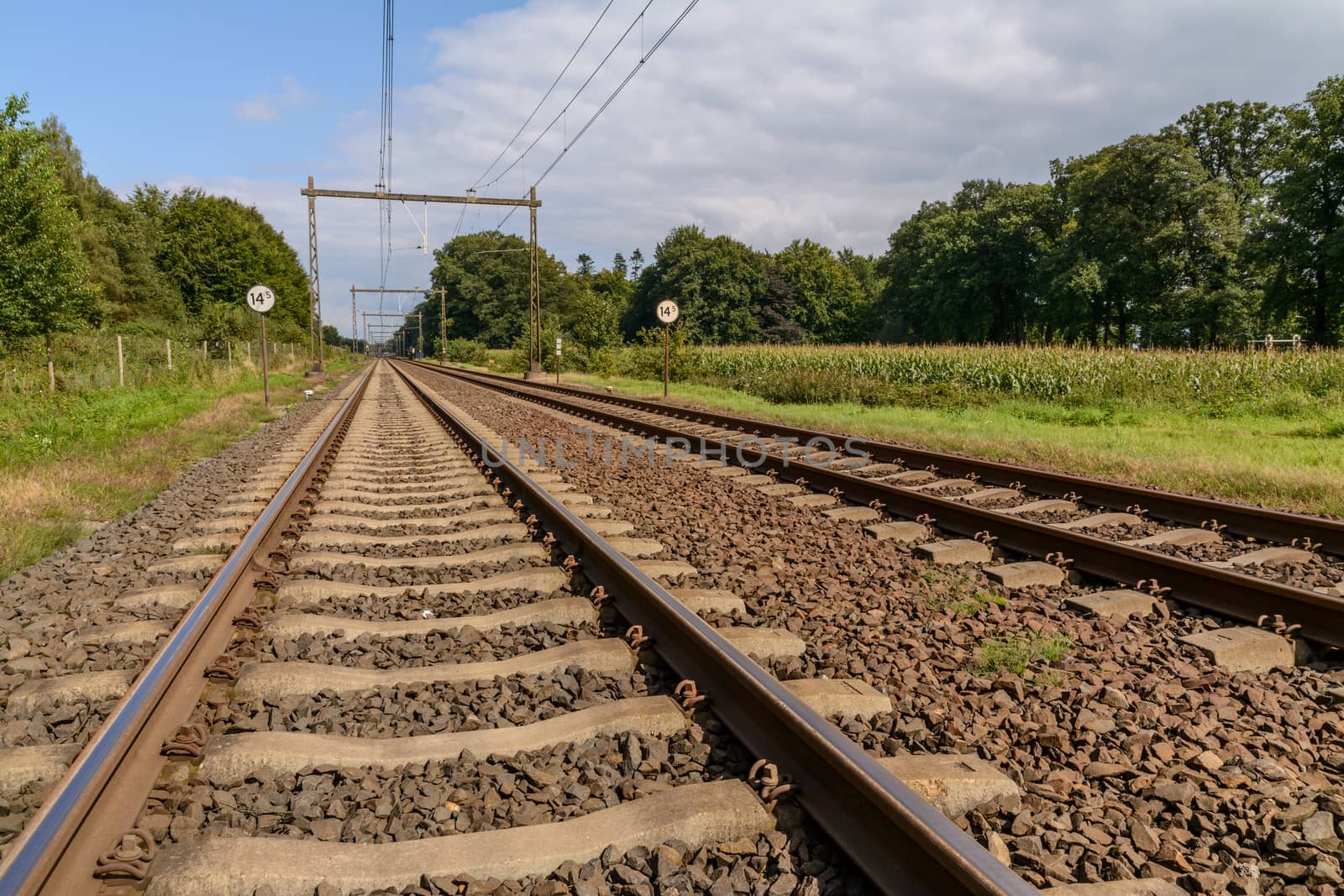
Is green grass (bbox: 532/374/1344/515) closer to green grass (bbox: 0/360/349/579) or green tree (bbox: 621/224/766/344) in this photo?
green grass (bbox: 0/360/349/579)

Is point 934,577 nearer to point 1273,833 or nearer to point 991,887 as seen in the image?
point 1273,833

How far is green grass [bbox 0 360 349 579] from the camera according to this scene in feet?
19.6

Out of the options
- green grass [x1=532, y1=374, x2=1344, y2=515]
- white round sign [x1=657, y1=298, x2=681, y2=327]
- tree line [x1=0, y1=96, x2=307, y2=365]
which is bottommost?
green grass [x1=532, y1=374, x2=1344, y2=515]

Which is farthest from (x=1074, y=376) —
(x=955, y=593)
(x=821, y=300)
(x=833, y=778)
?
(x=821, y=300)

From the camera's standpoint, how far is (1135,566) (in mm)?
4426

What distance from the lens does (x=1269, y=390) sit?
15.9m

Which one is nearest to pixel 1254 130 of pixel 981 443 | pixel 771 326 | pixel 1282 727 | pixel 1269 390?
pixel 771 326

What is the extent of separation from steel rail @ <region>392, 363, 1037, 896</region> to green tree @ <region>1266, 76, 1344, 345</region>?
156 feet

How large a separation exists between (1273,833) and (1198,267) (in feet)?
184

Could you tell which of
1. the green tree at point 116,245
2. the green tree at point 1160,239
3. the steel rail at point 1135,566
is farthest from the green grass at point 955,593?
the green tree at point 1160,239

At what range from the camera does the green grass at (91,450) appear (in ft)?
19.6

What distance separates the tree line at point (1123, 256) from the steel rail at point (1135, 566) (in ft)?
93.4

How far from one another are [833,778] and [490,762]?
41.4 inches

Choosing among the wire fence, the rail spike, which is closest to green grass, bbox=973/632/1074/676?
the rail spike
